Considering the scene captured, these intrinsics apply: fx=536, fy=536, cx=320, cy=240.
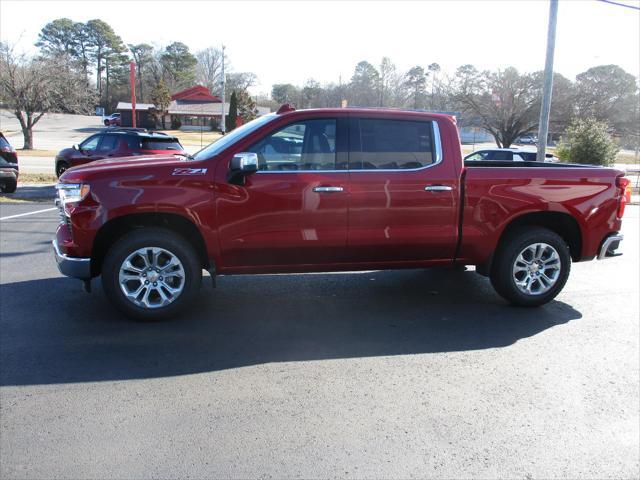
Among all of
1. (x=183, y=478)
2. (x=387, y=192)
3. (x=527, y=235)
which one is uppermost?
(x=387, y=192)

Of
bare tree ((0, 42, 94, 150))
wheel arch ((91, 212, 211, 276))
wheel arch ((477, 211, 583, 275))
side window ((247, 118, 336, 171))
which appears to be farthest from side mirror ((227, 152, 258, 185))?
bare tree ((0, 42, 94, 150))

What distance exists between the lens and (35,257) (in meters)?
7.69

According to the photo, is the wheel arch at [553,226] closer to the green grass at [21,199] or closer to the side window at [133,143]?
the side window at [133,143]

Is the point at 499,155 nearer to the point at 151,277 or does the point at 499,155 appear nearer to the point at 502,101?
the point at 151,277

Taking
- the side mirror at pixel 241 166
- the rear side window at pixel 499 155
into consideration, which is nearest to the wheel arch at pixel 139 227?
the side mirror at pixel 241 166

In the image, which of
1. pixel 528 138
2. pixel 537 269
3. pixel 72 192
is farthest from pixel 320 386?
pixel 528 138

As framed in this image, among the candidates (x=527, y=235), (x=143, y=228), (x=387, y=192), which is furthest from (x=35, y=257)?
(x=527, y=235)

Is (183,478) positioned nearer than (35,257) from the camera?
Yes

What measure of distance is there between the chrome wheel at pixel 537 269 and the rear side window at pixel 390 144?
148 centimetres

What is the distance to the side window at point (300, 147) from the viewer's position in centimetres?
514

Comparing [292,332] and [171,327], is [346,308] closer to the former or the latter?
[292,332]

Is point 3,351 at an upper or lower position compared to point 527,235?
lower

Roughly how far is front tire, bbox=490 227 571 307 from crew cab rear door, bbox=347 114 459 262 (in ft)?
2.13

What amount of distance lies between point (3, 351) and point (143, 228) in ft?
5.05
